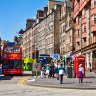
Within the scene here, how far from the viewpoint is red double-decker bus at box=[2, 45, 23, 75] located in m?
49.2

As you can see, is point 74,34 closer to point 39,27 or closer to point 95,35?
point 95,35

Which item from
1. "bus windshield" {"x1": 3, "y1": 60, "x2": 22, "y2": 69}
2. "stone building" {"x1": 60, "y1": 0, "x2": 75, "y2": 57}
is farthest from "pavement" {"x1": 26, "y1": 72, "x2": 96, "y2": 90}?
"stone building" {"x1": 60, "y1": 0, "x2": 75, "y2": 57}

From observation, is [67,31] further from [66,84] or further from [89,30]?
[66,84]

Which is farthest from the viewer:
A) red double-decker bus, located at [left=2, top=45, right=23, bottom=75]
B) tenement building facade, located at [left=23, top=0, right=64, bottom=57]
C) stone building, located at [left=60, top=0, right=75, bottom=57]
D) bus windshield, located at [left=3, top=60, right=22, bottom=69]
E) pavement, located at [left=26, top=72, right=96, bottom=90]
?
tenement building facade, located at [left=23, top=0, right=64, bottom=57]

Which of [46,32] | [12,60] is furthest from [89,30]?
[46,32]

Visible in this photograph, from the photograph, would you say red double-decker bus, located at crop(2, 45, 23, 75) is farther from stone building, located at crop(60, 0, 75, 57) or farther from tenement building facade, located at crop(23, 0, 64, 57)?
tenement building facade, located at crop(23, 0, 64, 57)

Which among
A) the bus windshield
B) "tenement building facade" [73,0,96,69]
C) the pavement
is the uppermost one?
"tenement building facade" [73,0,96,69]

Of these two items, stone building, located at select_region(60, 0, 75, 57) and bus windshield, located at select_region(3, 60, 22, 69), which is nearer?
bus windshield, located at select_region(3, 60, 22, 69)

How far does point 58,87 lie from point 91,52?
3424 centimetres

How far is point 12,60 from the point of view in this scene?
162 feet

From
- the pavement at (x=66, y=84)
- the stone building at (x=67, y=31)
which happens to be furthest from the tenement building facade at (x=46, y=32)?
the pavement at (x=66, y=84)

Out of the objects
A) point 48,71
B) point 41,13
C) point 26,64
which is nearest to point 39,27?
point 41,13

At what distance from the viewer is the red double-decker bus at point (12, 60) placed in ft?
161

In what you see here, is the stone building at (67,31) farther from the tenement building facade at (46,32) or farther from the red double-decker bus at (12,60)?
the red double-decker bus at (12,60)
